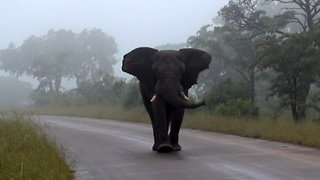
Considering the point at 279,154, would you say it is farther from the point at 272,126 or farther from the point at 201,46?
the point at 201,46

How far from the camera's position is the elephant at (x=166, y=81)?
1195 cm

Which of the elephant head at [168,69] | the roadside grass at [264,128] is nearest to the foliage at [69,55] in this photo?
the roadside grass at [264,128]

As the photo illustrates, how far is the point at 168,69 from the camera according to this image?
39.4 feet

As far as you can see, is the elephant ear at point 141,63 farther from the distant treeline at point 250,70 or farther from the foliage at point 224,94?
the foliage at point 224,94

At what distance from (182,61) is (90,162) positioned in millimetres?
3104

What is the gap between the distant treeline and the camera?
830 inches

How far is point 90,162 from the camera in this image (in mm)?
11211

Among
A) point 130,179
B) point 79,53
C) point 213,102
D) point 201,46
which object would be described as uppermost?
point 79,53

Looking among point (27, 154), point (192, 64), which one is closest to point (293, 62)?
point (192, 64)

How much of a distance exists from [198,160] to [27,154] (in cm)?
317

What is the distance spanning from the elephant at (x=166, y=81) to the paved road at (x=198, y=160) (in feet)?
1.58

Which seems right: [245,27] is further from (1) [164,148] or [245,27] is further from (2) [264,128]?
(1) [164,148]

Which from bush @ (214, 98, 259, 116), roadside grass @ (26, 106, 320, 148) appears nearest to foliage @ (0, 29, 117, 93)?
bush @ (214, 98, 259, 116)

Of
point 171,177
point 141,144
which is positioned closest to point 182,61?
point 141,144
